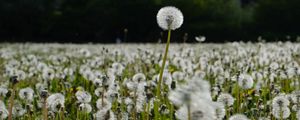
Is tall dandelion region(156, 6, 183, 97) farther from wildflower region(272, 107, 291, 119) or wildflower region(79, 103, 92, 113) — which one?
wildflower region(79, 103, 92, 113)

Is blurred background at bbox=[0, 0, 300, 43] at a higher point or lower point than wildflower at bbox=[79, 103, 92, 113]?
higher

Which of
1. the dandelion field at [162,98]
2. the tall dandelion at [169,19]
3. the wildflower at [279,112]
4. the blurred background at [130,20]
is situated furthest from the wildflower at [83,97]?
the blurred background at [130,20]

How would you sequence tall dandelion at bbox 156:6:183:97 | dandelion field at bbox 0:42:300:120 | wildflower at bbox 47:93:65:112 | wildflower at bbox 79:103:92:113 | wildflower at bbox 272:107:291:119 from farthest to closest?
wildflower at bbox 79:103:92:113
wildflower at bbox 47:93:65:112
wildflower at bbox 272:107:291:119
tall dandelion at bbox 156:6:183:97
dandelion field at bbox 0:42:300:120

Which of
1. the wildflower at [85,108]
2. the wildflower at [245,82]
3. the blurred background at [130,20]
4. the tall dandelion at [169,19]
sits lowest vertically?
the wildflower at [85,108]

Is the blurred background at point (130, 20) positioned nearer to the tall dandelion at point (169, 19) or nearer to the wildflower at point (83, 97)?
the wildflower at point (83, 97)

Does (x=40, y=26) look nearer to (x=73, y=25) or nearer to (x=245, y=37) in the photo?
(x=73, y=25)

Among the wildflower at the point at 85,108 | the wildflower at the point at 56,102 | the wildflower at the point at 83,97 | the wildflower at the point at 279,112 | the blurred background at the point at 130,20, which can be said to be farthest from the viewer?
the blurred background at the point at 130,20

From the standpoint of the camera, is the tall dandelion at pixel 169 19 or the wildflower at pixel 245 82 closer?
the tall dandelion at pixel 169 19

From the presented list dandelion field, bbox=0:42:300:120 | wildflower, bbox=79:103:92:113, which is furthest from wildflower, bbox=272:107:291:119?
wildflower, bbox=79:103:92:113

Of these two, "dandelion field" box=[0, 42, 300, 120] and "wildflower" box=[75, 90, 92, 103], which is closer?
"dandelion field" box=[0, 42, 300, 120]
